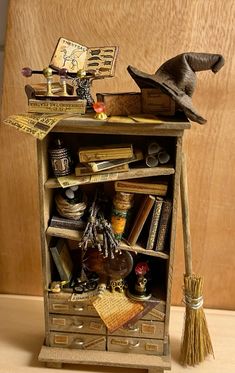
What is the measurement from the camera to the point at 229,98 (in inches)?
47.0

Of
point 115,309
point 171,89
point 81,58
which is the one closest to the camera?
point 171,89

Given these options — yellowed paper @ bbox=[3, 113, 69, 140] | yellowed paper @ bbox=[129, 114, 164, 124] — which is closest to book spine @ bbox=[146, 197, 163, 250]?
yellowed paper @ bbox=[129, 114, 164, 124]

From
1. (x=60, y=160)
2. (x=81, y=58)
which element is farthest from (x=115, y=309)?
(x=81, y=58)

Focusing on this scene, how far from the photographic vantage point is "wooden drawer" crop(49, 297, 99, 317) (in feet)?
3.83

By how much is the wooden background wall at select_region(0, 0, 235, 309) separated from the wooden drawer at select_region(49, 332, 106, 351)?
35cm

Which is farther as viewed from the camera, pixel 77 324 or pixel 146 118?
pixel 77 324

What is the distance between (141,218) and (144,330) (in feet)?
1.13

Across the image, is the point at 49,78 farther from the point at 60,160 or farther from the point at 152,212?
the point at 152,212

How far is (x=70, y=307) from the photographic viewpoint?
1.17m

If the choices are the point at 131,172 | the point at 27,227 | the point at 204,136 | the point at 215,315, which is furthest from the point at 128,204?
the point at 215,315

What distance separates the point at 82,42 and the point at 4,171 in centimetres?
47

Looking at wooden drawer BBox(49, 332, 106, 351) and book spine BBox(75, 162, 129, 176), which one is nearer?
book spine BBox(75, 162, 129, 176)

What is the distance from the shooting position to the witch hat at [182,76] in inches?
35.5

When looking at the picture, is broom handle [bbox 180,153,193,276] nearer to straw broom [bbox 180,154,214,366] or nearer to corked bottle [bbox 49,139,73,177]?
straw broom [bbox 180,154,214,366]
